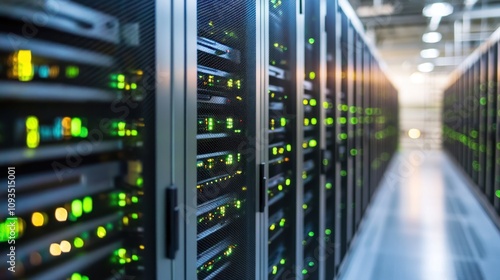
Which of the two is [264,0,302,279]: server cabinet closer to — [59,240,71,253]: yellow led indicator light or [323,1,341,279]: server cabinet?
[323,1,341,279]: server cabinet

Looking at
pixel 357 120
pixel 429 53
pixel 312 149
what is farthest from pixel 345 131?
pixel 429 53

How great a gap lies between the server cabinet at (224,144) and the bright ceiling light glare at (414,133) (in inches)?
677

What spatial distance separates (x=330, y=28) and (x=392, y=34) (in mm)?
8178

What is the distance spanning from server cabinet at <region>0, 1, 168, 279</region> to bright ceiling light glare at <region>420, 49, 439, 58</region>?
12.1m

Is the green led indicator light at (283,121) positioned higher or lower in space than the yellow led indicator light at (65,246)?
higher

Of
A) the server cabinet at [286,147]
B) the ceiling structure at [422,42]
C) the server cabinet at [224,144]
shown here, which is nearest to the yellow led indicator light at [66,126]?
the server cabinet at [224,144]

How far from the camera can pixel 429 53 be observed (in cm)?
1196

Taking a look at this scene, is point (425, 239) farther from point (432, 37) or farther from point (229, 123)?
point (432, 37)

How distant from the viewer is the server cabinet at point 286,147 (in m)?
1.92

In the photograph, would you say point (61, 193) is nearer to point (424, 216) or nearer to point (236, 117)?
point (236, 117)

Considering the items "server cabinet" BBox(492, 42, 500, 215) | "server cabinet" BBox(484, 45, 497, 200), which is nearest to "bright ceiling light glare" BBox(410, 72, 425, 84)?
"server cabinet" BBox(484, 45, 497, 200)

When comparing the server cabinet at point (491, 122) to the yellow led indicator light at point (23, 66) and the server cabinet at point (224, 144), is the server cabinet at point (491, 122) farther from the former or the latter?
the yellow led indicator light at point (23, 66)

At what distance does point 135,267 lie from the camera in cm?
93

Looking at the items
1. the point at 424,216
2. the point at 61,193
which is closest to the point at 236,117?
the point at 61,193
